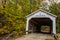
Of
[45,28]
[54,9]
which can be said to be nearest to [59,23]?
[54,9]

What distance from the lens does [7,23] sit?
1228cm

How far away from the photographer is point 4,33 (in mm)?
12078

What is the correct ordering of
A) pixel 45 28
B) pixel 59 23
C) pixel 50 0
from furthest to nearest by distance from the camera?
pixel 45 28 → pixel 50 0 → pixel 59 23

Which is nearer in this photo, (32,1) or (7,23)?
(7,23)

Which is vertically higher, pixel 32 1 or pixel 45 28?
pixel 32 1

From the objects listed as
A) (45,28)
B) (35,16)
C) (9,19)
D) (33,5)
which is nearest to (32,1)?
(33,5)

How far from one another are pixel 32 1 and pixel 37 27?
6.10 meters

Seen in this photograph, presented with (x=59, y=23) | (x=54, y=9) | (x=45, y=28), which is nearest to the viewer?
(x=59, y=23)

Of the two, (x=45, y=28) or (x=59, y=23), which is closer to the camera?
(x=59, y=23)

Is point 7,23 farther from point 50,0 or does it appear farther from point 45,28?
point 45,28

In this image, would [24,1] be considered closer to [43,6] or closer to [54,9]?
[54,9]

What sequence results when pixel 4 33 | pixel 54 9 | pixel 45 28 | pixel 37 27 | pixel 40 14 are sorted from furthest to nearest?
pixel 45 28 < pixel 37 27 < pixel 54 9 < pixel 40 14 < pixel 4 33

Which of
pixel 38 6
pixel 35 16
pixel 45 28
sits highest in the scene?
pixel 38 6

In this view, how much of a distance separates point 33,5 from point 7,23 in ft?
65.3
